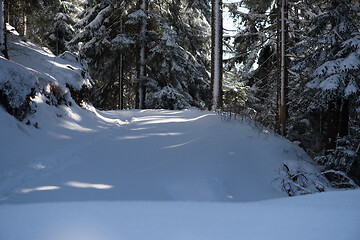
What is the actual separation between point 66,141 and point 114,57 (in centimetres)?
1362

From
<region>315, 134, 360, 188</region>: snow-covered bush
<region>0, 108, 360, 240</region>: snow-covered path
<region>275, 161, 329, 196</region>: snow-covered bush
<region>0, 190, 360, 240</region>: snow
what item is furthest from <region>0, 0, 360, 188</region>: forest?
<region>0, 190, 360, 240</region>: snow

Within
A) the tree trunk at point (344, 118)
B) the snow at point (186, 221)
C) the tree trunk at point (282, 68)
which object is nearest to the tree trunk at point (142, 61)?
the tree trunk at point (282, 68)

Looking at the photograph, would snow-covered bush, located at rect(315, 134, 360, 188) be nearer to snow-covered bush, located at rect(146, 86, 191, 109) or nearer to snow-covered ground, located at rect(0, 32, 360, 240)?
snow-covered ground, located at rect(0, 32, 360, 240)

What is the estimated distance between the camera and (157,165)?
4930mm

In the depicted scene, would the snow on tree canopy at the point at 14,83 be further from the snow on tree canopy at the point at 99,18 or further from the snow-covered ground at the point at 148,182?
the snow on tree canopy at the point at 99,18

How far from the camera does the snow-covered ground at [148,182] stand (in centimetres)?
160

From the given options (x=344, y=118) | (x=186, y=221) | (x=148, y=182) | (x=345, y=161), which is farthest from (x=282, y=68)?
(x=186, y=221)

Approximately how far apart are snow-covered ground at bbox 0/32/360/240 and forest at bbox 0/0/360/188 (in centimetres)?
122

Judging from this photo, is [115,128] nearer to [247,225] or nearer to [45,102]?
[45,102]

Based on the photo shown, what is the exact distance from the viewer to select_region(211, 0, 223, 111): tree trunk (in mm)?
11898

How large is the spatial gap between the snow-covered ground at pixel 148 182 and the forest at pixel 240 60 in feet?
4.00

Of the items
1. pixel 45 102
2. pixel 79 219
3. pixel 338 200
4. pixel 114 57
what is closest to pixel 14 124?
pixel 45 102

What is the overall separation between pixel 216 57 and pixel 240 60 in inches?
161

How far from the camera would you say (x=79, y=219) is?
174 centimetres
